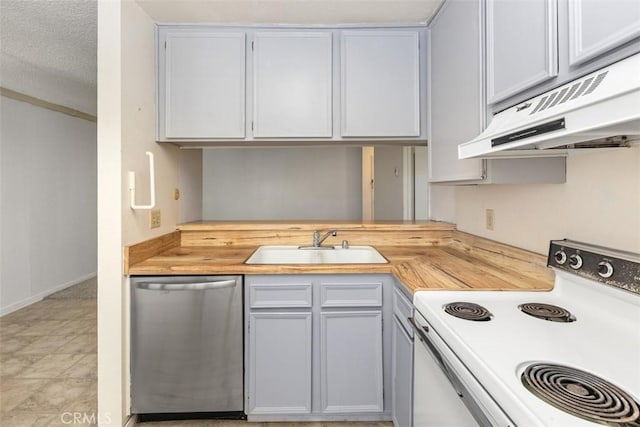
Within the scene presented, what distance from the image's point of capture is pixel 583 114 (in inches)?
26.2

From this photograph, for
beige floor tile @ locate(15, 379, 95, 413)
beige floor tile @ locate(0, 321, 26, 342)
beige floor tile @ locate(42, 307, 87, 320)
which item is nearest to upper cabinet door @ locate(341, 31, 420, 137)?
beige floor tile @ locate(15, 379, 95, 413)

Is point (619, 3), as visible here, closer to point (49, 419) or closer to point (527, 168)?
point (527, 168)

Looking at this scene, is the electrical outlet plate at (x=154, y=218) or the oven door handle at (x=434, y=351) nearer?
the oven door handle at (x=434, y=351)

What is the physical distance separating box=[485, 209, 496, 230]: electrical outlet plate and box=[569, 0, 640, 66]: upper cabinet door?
957mm

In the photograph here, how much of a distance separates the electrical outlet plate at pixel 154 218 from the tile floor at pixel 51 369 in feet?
3.59

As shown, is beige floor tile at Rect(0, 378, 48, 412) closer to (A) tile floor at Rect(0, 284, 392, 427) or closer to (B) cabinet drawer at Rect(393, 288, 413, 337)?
(A) tile floor at Rect(0, 284, 392, 427)

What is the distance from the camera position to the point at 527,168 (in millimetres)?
1243

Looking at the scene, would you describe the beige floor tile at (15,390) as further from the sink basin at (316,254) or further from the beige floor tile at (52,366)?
the sink basin at (316,254)

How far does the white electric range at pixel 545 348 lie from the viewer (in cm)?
59

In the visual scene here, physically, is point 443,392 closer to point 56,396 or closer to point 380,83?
point 380,83

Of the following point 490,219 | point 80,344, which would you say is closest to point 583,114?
point 490,219

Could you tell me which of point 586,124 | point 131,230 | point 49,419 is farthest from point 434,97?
point 49,419

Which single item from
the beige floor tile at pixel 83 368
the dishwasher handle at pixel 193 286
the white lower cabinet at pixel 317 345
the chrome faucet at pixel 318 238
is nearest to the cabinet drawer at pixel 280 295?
the white lower cabinet at pixel 317 345

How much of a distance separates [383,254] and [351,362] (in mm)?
653
